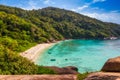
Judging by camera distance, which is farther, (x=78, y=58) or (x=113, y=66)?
(x=78, y=58)

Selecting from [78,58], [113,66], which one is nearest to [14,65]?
[113,66]

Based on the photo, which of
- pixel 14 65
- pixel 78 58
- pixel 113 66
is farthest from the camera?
pixel 78 58

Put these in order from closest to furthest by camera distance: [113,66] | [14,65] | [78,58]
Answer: [113,66] < [14,65] < [78,58]

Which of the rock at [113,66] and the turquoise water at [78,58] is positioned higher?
the turquoise water at [78,58]

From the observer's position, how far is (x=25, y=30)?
507 ft

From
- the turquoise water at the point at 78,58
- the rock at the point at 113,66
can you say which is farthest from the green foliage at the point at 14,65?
the rock at the point at 113,66

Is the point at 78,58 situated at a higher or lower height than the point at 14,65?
higher

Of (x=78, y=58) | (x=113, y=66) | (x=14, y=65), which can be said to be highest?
(x=78, y=58)

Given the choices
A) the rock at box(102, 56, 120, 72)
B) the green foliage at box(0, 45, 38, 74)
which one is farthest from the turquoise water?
the rock at box(102, 56, 120, 72)

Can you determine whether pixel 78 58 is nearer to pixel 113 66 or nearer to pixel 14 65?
pixel 14 65

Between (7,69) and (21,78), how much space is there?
134 feet

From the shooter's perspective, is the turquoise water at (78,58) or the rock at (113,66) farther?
the turquoise water at (78,58)

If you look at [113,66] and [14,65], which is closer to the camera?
[113,66]

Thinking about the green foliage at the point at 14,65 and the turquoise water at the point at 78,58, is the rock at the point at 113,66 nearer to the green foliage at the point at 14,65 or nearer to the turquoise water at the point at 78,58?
the green foliage at the point at 14,65
